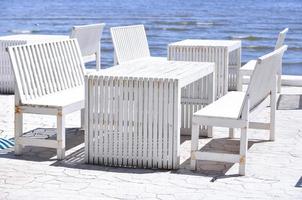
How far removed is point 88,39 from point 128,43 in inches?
44.4

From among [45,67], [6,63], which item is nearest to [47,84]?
[45,67]

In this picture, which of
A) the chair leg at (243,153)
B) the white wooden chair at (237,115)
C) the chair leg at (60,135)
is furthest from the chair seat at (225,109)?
the chair leg at (60,135)

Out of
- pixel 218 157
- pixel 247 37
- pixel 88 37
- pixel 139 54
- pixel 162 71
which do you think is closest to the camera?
pixel 218 157

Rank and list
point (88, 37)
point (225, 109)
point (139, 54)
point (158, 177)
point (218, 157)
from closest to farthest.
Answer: point (158, 177) → point (218, 157) → point (225, 109) → point (139, 54) → point (88, 37)

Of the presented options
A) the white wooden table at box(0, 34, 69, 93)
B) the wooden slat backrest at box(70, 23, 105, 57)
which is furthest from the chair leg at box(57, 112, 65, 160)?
the white wooden table at box(0, 34, 69, 93)

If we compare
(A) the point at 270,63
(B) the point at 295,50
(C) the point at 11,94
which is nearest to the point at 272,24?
(B) the point at 295,50

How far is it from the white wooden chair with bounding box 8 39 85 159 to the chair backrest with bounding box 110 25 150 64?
133 centimetres

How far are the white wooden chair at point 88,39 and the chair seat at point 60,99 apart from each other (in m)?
2.40

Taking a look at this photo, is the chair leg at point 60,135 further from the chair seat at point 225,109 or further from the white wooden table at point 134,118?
the chair seat at point 225,109

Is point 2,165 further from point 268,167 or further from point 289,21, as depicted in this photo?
point 289,21

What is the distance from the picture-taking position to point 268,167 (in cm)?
630

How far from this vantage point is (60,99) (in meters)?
6.78

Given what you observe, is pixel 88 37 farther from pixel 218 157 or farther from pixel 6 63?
pixel 218 157

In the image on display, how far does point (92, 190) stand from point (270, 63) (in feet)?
6.47
